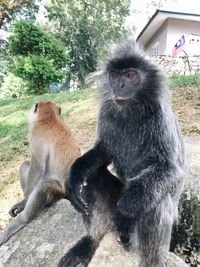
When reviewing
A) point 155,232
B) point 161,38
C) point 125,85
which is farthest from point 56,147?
point 161,38

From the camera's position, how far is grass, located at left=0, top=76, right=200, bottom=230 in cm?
614

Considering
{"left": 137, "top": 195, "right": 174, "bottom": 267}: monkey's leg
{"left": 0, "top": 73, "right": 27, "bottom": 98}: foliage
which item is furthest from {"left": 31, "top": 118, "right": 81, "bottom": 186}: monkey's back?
{"left": 0, "top": 73, "right": 27, "bottom": 98}: foliage

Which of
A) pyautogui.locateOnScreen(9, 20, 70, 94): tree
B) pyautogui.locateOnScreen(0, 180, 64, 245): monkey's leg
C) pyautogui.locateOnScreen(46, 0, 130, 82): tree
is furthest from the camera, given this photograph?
pyautogui.locateOnScreen(46, 0, 130, 82): tree

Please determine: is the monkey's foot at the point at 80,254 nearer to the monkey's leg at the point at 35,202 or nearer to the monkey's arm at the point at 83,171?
the monkey's arm at the point at 83,171

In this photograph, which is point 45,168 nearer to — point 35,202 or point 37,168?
point 37,168

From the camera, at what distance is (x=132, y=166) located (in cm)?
333

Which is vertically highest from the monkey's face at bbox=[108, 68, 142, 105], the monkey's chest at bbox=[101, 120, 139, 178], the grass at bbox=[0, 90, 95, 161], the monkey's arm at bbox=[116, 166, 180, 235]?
the monkey's face at bbox=[108, 68, 142, 105]

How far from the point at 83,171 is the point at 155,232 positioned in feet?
2.72

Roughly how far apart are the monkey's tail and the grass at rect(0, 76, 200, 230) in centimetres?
219

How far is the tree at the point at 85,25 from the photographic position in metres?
28.7

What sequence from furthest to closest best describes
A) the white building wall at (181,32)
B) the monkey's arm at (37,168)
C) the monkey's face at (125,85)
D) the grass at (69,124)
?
1. the white building wall at (181,32)
2. the grass at (69,124)
3. the monkey's arm at (37,168)
4. the monkey's face at (125,85)

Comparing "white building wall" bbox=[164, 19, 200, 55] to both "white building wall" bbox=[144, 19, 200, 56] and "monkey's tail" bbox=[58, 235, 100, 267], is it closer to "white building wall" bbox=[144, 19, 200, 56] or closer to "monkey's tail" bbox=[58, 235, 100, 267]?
"white building wall" bbox=[144, 19, 200, 56]

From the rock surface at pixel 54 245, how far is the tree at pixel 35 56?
10.6 m

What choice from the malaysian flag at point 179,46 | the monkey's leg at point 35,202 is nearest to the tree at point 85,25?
the malaysian flag at point 179,46
